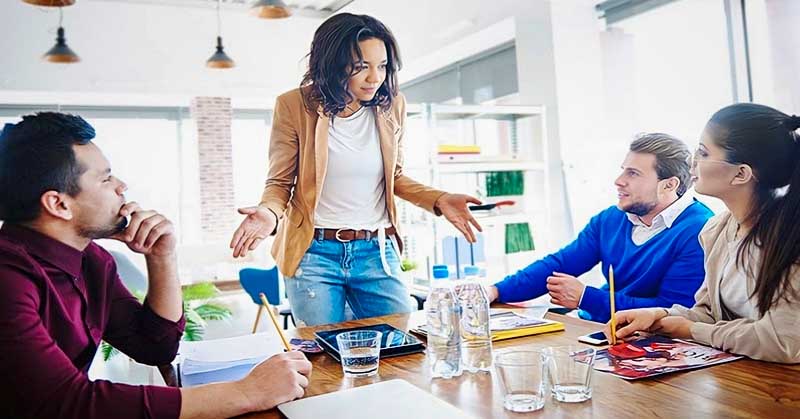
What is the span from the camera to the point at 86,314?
1.13 metres

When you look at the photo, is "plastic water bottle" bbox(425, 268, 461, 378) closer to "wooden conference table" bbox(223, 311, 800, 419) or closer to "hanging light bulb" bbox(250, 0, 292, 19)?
"wooden conference table" bbox(223, 311, 800, 419)

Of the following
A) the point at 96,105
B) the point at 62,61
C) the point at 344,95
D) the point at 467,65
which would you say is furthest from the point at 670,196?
the point at 96,105

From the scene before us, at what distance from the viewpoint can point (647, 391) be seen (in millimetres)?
959

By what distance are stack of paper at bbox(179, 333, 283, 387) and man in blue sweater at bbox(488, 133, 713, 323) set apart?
74cm

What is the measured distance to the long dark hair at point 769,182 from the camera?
4.03 ft

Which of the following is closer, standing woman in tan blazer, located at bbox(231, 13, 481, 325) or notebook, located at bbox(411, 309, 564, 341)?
notebook, located at bbox(411, 309, 564, 341)

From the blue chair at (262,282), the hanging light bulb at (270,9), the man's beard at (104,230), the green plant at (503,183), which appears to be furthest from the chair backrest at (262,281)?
the man's beard at (104,230)

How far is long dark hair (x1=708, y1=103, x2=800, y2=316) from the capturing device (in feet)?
4.03

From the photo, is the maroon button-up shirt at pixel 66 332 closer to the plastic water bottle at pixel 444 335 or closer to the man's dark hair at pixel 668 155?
the plastic water bottle at pixel 444 335

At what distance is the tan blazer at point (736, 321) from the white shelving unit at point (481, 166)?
8.47 ft

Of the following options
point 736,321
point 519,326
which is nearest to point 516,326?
point 519,326

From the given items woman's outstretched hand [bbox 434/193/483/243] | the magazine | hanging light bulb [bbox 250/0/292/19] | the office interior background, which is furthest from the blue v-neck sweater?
hanging light bulb [bbox 250/0/292/19]

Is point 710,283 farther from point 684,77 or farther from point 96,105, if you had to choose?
point 96,105

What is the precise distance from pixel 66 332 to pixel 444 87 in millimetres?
5279
